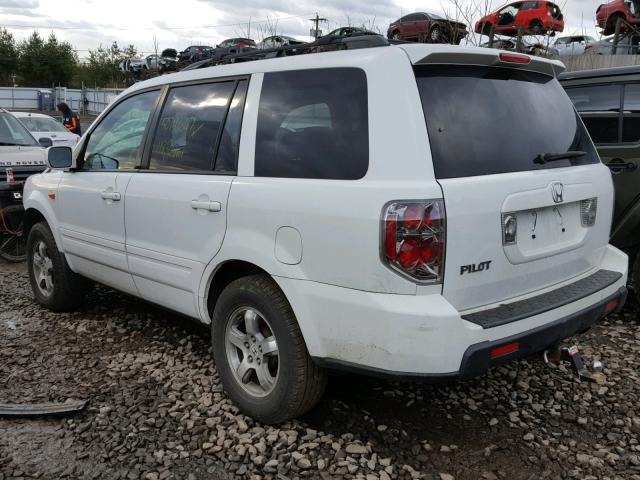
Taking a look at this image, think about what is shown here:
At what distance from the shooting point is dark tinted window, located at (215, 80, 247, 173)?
309 centimetres

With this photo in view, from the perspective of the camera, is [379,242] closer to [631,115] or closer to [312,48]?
[312,48]

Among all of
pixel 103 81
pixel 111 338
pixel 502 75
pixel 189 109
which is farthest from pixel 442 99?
pixel 103 81

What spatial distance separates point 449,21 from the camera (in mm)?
11594

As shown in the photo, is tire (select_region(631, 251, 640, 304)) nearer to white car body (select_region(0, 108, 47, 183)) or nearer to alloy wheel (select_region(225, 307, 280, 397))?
alloy wheel (select_region(225, 307, 280, 397))

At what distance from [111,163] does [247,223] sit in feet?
5.65

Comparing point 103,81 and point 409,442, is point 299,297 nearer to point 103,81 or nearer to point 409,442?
point 409,442

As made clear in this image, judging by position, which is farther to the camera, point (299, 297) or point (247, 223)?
point (247, 223)

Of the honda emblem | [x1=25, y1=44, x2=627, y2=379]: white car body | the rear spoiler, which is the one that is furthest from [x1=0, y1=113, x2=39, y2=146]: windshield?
the honda emblem

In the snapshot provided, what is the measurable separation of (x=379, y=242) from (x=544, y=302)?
913 millimetres

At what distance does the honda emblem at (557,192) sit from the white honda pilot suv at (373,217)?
0.02 meters

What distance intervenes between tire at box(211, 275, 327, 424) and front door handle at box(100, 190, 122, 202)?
1.18 m

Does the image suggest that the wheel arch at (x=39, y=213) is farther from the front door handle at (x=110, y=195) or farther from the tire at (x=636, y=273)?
the tire at (x=636, y=273)

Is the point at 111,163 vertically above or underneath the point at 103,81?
underneath

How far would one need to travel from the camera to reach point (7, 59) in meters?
64.3
